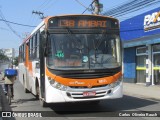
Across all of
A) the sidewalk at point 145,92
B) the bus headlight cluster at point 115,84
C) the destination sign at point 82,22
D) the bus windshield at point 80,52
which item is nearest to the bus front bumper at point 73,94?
the bus headlight cluster at point 115,84

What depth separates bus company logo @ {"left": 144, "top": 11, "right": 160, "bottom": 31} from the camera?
76.0 feet

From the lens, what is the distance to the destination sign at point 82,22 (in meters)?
11.4

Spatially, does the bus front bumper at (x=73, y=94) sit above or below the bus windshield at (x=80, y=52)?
below

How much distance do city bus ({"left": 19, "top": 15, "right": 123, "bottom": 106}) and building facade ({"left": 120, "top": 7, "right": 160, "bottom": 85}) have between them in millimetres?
12040

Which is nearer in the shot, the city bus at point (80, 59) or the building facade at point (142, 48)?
the city bus at point (80, 59)

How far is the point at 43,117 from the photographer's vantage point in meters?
10.9

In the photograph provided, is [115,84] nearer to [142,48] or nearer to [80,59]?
[80,59]

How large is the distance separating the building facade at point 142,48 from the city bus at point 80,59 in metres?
12.0

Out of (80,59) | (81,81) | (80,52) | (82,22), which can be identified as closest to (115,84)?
(81,81)

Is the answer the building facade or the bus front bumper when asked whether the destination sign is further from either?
the building facade

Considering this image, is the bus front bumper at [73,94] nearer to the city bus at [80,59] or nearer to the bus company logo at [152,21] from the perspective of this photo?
the city bus at [80,59]

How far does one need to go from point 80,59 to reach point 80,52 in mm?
225

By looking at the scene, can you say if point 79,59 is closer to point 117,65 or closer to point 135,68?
point 117,65

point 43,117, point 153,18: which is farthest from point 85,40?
point 153,18
